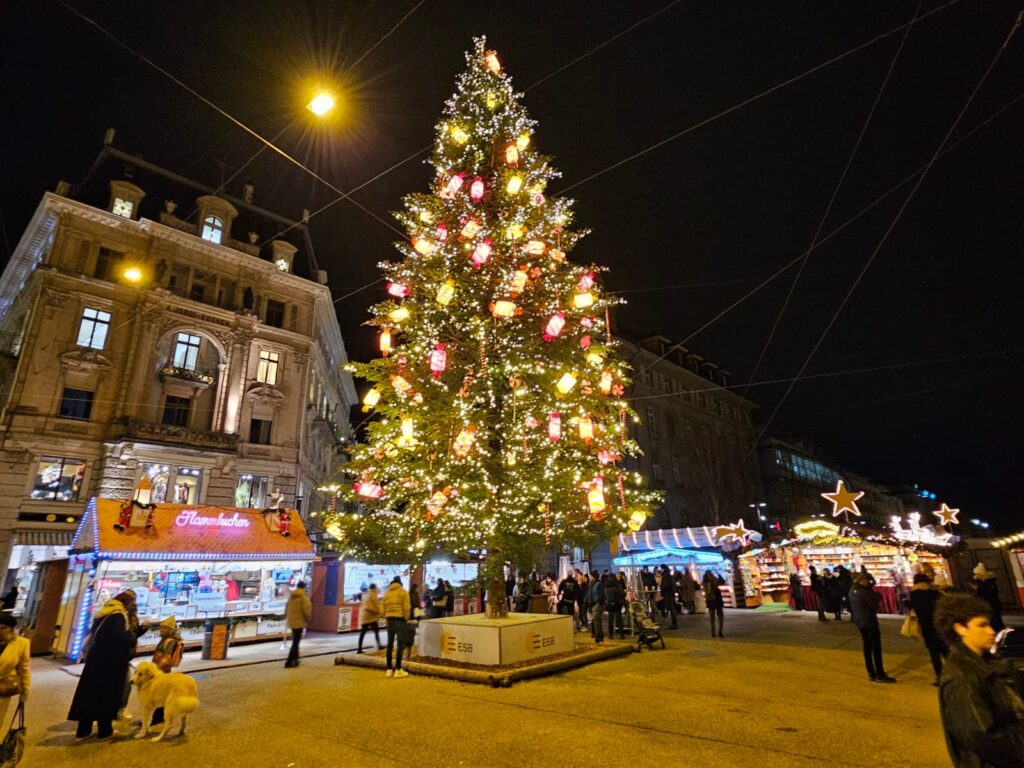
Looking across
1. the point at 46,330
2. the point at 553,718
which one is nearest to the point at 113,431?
the point at 46,330

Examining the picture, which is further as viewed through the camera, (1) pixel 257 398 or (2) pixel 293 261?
(2) pixel 293 261

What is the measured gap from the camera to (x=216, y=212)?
3017 cm

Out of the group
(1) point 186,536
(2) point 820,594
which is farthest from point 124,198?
(2) point 820,594

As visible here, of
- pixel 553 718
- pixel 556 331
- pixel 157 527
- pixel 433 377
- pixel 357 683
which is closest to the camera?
pixel 553 718

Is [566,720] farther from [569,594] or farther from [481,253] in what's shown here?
[569,594]

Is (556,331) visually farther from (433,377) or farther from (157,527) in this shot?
(157,527)

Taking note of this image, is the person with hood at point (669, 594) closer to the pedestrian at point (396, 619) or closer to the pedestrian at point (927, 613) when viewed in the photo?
the pedestrian at point (927, 613)

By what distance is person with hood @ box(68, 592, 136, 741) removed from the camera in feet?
23.0

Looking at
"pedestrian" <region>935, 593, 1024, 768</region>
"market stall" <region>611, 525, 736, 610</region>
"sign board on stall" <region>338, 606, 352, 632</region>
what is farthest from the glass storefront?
"pedestrian" <region>935, 593, 1024, 768</region>

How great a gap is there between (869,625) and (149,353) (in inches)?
1154

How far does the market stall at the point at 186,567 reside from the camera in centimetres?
1439

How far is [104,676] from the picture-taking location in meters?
7.16

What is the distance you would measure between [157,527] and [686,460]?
39.0m

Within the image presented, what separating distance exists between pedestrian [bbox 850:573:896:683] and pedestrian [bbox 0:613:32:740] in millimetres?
10741
